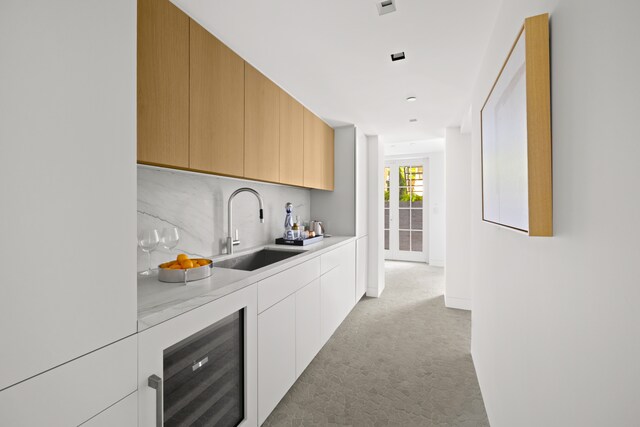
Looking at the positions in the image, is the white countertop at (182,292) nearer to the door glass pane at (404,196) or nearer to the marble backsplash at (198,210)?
the marble backsplash at (198,210)

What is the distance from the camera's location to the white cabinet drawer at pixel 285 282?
5.46ft

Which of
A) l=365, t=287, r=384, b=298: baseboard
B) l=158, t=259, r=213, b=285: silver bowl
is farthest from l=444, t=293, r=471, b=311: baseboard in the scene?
l=158, t=259, r=213, b=285: silver bowl

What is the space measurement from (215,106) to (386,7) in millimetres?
1076

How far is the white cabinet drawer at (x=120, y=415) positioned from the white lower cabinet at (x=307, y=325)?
48.4 inches

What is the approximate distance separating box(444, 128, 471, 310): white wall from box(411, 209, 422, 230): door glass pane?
9.29 ft

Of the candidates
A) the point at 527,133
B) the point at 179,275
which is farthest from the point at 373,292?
the point at 527,133

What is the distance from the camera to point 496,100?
132 cm

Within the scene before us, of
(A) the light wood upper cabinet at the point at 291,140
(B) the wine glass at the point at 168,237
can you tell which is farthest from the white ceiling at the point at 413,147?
(B) the wine glass at the point at 168,237

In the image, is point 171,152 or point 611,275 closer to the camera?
point 611,275

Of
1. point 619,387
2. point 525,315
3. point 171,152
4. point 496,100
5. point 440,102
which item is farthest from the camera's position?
Answer: point 440,102

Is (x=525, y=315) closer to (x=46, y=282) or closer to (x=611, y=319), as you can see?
(x=611, y=319)

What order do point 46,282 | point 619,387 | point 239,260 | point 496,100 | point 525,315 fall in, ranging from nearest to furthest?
point 619,387 < point 46,282 < point 525,315 < point 496,100 < point 239,260

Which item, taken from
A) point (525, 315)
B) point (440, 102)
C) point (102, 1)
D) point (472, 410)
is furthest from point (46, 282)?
point (440, 102)

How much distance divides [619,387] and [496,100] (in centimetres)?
117
